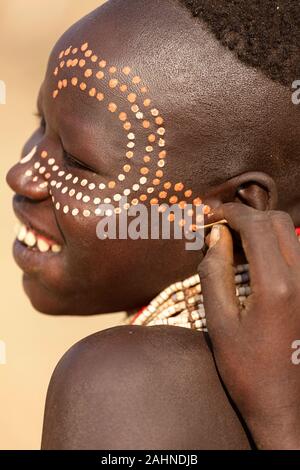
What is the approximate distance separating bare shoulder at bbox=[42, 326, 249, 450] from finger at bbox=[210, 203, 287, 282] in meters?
0.24

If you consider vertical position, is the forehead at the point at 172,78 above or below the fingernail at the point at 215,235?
above

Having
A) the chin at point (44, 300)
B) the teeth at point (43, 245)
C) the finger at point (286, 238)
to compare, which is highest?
the teeth at point (43, 245)

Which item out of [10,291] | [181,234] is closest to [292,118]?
[181,234]

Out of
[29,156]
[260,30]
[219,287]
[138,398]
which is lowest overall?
[138,398]

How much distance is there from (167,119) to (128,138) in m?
0.11

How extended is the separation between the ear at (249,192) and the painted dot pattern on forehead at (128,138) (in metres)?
0.05

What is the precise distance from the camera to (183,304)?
2.03 meters

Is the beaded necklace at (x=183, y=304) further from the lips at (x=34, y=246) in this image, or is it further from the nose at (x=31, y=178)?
the nose at (x=31, y=178)

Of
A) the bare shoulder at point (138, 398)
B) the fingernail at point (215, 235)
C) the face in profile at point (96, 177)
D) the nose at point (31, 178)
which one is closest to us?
the bare shoulder at point (138, 398)

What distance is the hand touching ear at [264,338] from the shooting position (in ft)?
5.38

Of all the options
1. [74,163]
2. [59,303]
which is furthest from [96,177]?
[59,303]

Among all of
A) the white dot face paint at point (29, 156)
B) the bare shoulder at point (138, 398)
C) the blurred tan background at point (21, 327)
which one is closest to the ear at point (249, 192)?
the bare shoulder at point (138, 398)

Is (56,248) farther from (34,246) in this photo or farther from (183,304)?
(183,304)

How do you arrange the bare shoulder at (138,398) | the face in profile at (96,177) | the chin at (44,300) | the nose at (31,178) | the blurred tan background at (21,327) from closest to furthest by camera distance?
1. the bare shoulder at (138,398)
2. the face in profile at (96,177)
3. the nose at (31,178)
4. the chin at (44,300)
5. the blurred tan background at (21,327)
